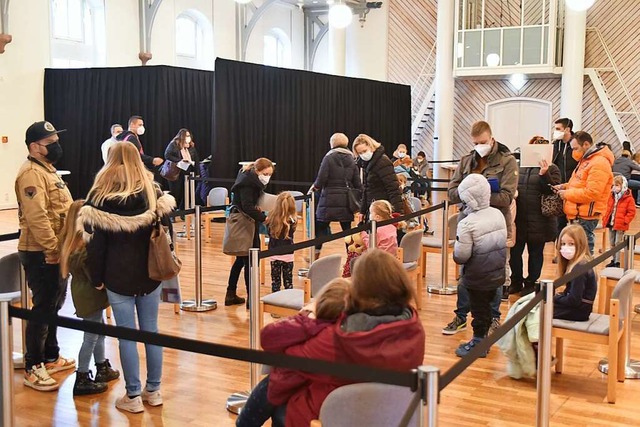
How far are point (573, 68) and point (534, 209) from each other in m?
10.7

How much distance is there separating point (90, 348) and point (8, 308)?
1234 millimetres

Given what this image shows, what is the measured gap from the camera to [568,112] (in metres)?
16.2

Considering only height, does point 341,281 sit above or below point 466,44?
below

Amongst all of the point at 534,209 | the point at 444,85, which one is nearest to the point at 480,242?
the point at 534,209

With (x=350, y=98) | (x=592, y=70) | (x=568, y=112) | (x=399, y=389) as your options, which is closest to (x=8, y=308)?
(x=399, y=389)

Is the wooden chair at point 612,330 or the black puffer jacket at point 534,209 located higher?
the black puffer jacket at point 534,209

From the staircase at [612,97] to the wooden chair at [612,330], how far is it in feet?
42.5

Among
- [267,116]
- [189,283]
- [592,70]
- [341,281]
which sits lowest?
[189,283]

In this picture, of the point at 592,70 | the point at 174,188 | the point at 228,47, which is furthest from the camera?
the point at 228,47

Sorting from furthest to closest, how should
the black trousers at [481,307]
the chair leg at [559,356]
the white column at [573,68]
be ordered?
the white column at [573,68], the black trousers at [481,307], the chair leg at [559,356]

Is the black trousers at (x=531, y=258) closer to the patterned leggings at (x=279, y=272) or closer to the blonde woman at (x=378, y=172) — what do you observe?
the blonde woman at (x=378, y=172)

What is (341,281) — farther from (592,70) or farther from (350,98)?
(592,70)

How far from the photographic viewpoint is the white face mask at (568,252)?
15.6 feet

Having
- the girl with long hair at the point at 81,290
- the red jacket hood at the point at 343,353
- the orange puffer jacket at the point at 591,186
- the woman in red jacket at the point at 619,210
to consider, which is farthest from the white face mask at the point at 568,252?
the woman in red jacket at the point at 619,210
